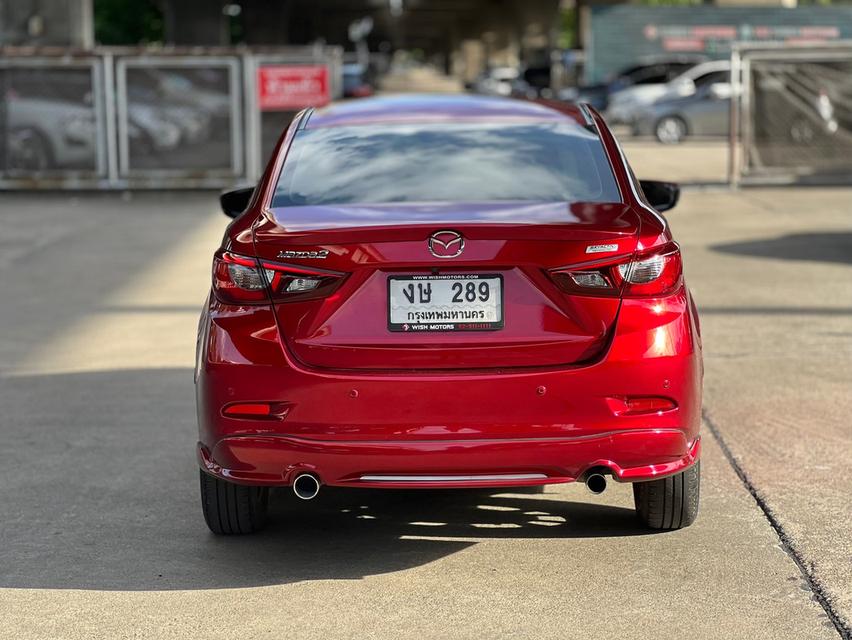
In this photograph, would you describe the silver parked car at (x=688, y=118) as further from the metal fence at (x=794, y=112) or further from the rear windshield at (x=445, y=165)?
the rear windshield at (x=445, y=165)

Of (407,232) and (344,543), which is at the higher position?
(407,232)

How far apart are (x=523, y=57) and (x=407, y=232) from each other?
317 ft

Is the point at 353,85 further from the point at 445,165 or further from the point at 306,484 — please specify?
the point at 306,484

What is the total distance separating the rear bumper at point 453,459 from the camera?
4750 mm

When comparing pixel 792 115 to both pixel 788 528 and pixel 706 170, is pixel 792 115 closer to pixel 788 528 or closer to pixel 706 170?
pixel 706 170

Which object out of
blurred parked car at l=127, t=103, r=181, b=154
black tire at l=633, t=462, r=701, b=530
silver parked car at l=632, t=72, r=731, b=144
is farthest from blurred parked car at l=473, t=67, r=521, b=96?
black tire at l=633, t=462, r=701, b=530

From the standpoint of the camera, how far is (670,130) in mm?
32281

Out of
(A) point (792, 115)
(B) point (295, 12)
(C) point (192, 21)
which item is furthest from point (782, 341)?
(B) point (295, 12)

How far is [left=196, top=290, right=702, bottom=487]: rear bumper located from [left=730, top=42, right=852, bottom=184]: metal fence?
1587 centimetres

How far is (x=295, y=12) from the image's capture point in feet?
357

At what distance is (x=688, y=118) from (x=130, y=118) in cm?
1599

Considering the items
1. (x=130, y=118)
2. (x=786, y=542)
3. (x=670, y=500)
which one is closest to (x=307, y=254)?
(x=670, y=500)

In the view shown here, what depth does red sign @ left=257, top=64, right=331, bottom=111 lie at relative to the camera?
20.3 m

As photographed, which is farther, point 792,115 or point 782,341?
point 792,115
